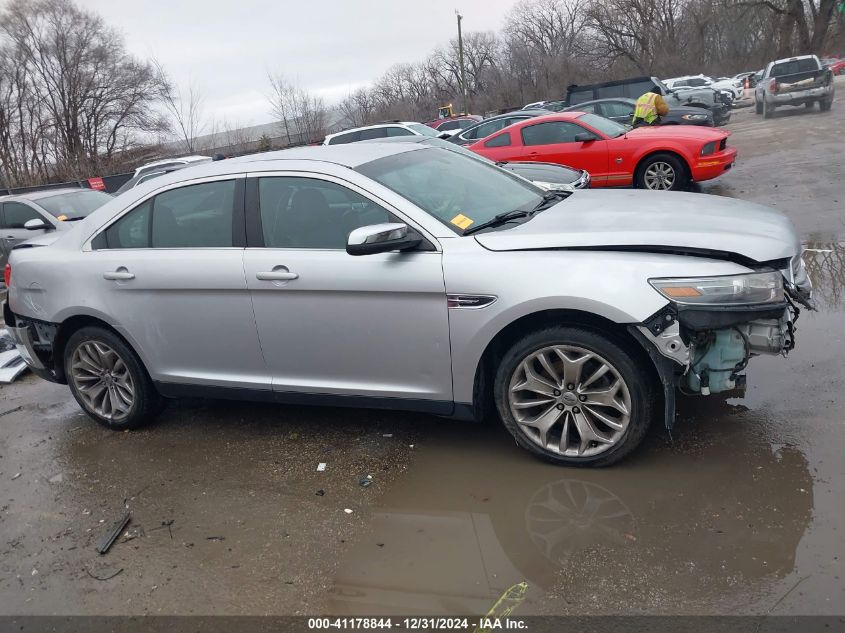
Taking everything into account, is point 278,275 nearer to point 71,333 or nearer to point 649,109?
point 71,333

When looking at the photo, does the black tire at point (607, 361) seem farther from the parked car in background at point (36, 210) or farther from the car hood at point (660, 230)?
the parked car in background at point (36, 210)

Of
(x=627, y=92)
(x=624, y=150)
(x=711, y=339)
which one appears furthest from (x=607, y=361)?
(x=627, y=92)

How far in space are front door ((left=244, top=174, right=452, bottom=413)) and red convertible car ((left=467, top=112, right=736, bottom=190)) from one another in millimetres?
7541

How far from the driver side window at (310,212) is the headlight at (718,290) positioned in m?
1.46

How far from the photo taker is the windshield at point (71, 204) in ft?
35.7

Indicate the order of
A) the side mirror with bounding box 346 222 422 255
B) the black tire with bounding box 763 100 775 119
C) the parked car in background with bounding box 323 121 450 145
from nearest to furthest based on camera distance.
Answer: the side mirror with bounding box 346 222 422 255
the parked car in background with bounding box 323 121 450 145
the black tire with bounding box 763 100 775 119

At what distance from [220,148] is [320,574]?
42.3 metres

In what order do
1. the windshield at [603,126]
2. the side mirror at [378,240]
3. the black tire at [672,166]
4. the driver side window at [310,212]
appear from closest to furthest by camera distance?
the side mirror at [378,240]
the driver side window at [310,212]
the black tire at [672,166]
the windshield at [603,126]

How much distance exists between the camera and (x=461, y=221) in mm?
3729

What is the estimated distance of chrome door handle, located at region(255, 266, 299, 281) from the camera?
380cm

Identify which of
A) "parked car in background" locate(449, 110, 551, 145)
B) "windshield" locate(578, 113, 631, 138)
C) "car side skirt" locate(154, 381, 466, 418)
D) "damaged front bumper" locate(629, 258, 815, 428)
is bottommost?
"car side skirt" locate(154, 381, 466, 418)

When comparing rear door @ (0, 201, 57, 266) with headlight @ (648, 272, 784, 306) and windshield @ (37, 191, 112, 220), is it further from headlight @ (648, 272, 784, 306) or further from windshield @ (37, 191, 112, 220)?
headlight @ (648, 272, 784, 306)

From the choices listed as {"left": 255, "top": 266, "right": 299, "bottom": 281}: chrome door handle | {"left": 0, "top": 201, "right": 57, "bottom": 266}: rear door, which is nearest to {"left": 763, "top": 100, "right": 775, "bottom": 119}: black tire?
{"left": 0, "top": 201, "right": 57, "bottom": 266}: rear door

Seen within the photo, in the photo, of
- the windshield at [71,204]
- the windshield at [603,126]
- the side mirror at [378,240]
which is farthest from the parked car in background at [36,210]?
the side mirror at [378,240]
